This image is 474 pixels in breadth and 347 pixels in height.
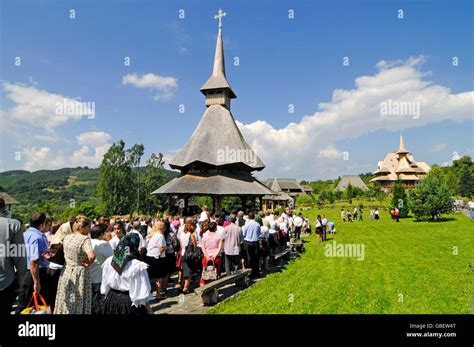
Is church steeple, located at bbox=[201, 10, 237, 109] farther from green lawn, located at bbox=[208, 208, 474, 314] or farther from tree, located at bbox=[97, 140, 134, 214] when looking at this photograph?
tree, located at bbox=[97, 140, 134, 214]

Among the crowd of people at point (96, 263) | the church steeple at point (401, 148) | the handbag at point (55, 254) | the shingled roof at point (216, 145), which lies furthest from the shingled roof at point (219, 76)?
the church steeple at point (401, 148)

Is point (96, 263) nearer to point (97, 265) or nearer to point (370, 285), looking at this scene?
point (97, 265)

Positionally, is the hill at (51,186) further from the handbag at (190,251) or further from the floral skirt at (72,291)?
the floral skirt at (72,291)

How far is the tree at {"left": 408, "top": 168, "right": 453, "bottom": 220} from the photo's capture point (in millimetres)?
30922

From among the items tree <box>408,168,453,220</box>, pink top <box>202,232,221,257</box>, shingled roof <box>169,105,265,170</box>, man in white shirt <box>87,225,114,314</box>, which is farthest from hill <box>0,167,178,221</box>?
man in white shirt <box>87,225,114,314</box>

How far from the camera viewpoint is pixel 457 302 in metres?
7.85

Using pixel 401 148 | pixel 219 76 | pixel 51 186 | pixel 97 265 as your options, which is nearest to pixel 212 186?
pixel 219 76

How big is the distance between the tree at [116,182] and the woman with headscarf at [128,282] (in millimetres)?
49372

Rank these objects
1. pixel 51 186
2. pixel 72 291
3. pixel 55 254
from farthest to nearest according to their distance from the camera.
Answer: pixel 51 186 < pixel 55 254 < pixel 72 291

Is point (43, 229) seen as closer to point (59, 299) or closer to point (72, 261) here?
point (72, 261)

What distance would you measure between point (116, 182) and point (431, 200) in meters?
45.3

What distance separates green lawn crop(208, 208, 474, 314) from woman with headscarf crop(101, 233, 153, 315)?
3091 mm

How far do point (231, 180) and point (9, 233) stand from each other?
65.2 feet

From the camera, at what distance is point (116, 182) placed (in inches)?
2018
